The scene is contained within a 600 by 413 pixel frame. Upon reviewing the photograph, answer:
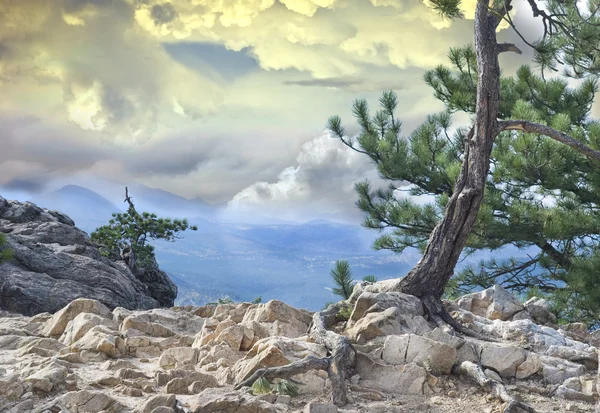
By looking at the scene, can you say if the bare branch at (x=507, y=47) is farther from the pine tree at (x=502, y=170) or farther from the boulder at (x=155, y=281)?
the boulder at (x=155, y=281)

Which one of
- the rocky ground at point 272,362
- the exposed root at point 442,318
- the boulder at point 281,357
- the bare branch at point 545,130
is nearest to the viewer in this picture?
the rocky ground at point 272,362

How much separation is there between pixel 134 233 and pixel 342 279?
9046 mm

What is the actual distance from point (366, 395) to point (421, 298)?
7.82 feet

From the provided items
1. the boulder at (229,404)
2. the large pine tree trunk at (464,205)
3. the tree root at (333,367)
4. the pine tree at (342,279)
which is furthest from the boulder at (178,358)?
the pine tree at (342,279)

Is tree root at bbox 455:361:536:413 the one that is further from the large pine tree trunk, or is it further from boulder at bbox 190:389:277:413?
boulder at bbox 190:389:277:413

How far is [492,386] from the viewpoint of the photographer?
5.35m

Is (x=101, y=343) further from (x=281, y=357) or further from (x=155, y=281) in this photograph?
(x=155, y=281)

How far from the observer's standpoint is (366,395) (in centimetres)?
526

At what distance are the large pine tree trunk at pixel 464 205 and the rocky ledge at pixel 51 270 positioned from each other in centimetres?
607

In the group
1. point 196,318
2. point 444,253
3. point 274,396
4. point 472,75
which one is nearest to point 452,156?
point 472,75

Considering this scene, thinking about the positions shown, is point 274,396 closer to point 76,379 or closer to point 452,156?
point 76,379

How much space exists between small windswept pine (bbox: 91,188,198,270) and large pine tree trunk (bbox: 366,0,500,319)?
11993mm

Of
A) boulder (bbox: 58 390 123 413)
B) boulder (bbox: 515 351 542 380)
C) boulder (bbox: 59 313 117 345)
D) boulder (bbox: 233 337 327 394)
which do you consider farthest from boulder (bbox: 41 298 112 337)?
boulder (bbox: 515 351 542 380)

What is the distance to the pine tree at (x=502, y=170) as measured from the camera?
301 inches
